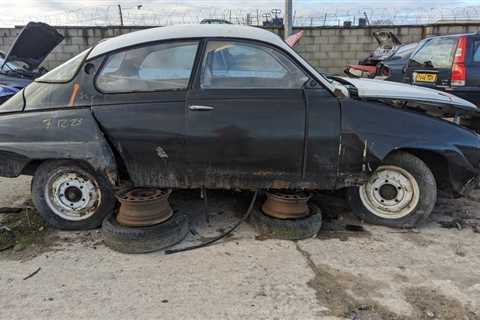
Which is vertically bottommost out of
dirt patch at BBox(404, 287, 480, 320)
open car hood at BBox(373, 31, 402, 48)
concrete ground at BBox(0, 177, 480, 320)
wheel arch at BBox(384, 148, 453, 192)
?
dirt patch at BBox(404, 287, 480, 320)

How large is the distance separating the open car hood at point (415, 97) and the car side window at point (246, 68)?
0.66 meters

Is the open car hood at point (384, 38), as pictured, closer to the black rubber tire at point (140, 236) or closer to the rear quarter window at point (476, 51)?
the rear quarter window at point (476, 51)

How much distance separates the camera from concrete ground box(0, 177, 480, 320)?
2686 millimetres

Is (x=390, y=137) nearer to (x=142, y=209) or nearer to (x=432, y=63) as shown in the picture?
(x=142, y=209)

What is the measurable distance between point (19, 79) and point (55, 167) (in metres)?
4.60

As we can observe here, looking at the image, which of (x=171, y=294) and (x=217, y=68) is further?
(x=217, y=68)

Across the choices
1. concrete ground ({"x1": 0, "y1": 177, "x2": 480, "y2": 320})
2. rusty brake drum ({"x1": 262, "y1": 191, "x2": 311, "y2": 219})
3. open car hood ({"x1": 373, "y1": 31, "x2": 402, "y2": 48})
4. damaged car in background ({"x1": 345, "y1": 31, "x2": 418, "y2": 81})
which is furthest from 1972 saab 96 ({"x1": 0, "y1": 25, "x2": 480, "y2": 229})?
open car hood ({"x1": 373, "y1": 31, "x2": 402, "y2": 48})

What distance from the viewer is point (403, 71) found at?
7805 millimetres

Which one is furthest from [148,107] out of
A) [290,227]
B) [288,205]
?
[290,227]

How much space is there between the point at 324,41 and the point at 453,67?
733cm

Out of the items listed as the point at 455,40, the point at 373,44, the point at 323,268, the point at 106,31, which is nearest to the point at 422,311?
the point at 323,268

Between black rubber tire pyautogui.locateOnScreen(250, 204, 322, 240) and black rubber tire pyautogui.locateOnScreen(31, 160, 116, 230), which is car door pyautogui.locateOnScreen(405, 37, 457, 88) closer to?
black rubber tire pyautogui.locateOnScreen(250, 204, 322, 240)

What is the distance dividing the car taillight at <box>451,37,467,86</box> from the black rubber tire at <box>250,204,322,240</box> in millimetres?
4310

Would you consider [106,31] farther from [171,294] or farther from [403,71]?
[171,294]
